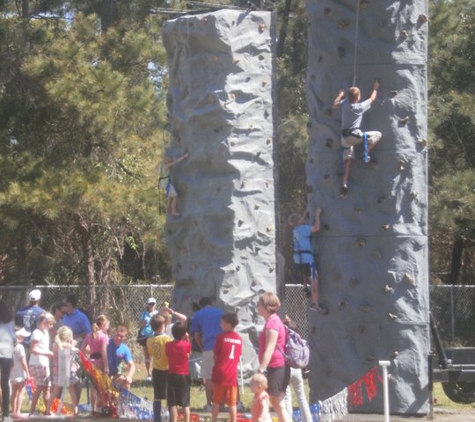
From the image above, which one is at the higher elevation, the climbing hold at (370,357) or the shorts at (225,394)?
the climbing hold at (370,357)

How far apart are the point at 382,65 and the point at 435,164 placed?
16.1 metres

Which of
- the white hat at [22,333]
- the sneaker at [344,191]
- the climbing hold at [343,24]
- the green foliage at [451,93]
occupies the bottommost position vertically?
the white hat at [22,333]

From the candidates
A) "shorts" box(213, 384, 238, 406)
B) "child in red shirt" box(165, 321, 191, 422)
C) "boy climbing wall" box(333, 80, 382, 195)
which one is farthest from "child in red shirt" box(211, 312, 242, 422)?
"boy climbing wall" box(333, 80, 382, 195)

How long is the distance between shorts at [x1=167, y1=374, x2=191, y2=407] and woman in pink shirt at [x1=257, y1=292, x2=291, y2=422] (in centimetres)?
131

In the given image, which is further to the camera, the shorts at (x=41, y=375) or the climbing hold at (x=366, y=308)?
the shorts at (x=41, y=375)

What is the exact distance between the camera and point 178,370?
1299cm

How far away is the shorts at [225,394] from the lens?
1283 centimetres

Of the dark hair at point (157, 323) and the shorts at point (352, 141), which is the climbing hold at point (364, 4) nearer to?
the shorts at point (352, 141)

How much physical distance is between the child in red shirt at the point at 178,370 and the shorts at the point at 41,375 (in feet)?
9.74

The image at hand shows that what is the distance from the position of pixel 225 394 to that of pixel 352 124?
416 centimetres

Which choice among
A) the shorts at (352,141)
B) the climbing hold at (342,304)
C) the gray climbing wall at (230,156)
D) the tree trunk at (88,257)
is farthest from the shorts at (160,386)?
the tree trunk at (88,257)

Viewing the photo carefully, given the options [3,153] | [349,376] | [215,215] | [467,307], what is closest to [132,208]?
[3,153]

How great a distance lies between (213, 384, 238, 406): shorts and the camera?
12.8 m

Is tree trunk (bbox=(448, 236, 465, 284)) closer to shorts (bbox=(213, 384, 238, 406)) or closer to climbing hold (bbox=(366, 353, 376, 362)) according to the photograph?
climbing hold (bbox=(366, 353, 376, 362))
